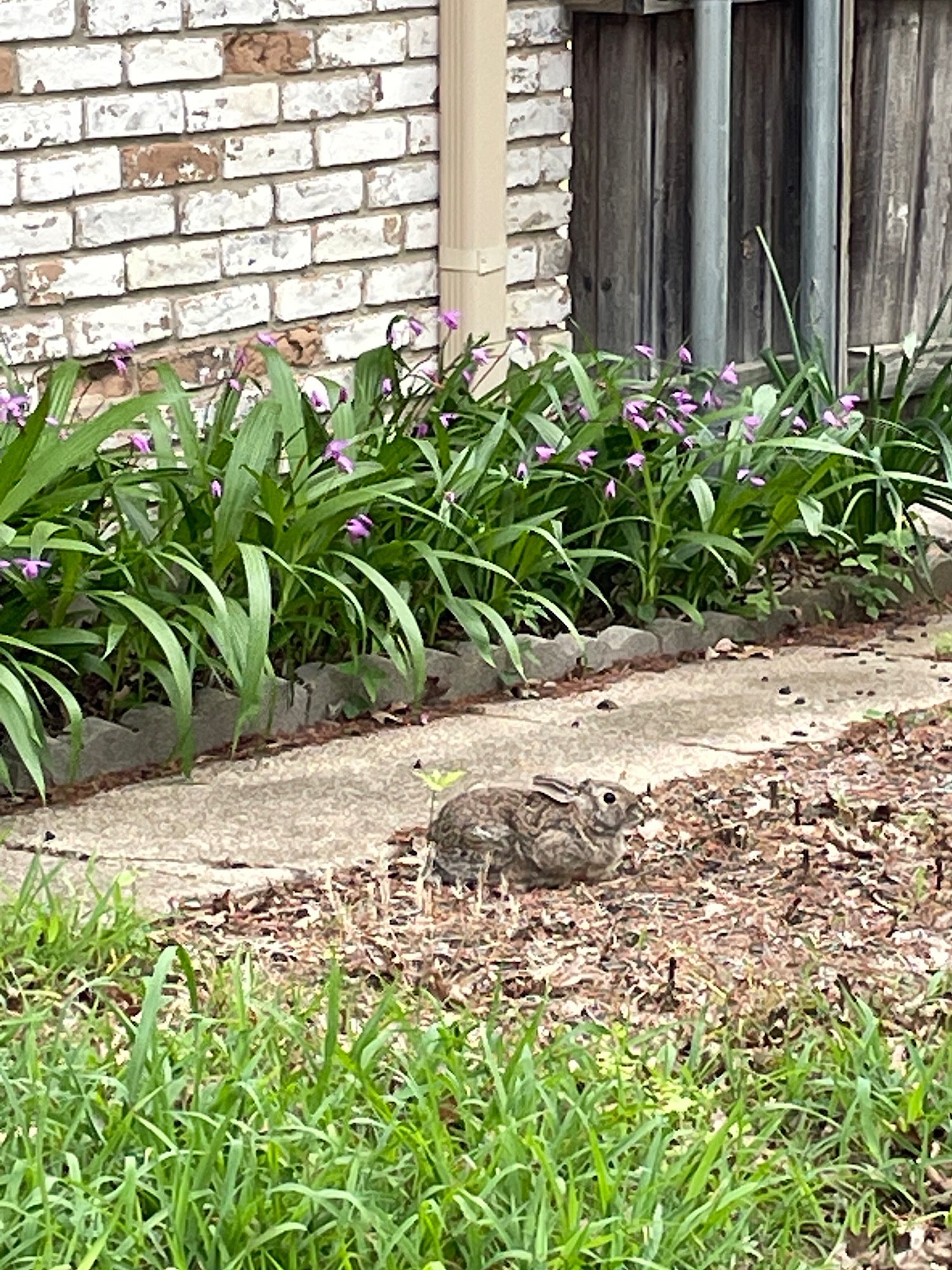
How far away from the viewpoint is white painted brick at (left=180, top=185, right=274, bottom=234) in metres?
6.34

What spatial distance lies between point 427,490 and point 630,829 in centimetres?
150

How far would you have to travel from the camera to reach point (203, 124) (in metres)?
6.32

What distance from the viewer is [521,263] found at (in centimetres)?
712

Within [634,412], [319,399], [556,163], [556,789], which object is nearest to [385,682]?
[319,399]

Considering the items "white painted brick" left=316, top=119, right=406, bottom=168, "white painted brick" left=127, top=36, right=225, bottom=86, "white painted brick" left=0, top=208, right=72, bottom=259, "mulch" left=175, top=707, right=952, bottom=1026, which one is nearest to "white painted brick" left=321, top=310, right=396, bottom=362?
"white painted brick" left=316, top=119, right=406, bottom=168

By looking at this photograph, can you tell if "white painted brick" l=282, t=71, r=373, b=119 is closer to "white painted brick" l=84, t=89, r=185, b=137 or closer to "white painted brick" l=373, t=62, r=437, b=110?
"white painted brick" l=373, t=62, r=437, b=110

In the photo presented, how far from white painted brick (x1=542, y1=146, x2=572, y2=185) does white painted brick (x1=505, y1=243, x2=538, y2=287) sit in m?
0.20

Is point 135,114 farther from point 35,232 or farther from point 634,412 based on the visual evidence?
point 634,412

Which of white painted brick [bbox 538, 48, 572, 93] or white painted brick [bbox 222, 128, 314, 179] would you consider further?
white painted brick [bbox 538, 48, 572, 93]

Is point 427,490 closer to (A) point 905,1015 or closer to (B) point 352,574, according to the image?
(B) point 352,574

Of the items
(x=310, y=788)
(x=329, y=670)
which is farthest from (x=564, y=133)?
(x=310, y=788)

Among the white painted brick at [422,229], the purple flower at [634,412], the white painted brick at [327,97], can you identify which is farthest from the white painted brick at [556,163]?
the purple flower at [634,412]

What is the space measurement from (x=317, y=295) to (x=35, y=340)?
0.93 metres

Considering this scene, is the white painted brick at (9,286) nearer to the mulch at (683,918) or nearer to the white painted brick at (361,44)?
the white painted brick at (361,44)
